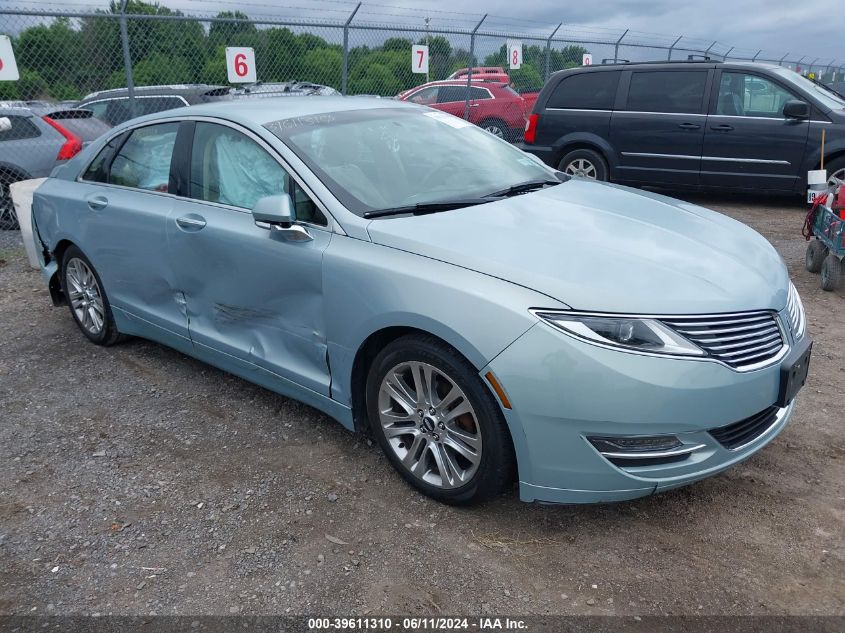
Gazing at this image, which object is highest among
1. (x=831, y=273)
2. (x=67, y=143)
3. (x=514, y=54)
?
(x=514, y=54)

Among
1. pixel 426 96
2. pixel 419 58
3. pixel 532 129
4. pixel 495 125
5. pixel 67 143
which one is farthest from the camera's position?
pixel 426 96

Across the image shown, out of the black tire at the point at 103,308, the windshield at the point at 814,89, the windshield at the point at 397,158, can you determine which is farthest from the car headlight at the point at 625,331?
the windshield at the point at 814,89

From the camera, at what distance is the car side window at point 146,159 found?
4230 mm

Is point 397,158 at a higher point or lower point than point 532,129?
higher

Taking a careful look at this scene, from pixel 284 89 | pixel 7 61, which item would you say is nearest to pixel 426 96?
pixel 284 89

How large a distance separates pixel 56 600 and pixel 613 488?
2088mm

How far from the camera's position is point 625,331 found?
8.58 feet

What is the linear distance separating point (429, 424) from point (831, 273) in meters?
4.45

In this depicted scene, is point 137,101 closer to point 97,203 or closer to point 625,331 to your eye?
point 97,203

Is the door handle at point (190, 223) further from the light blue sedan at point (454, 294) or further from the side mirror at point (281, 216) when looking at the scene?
the side mirror at point (281, 216)

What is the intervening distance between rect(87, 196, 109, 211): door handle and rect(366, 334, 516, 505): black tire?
7.76 feet

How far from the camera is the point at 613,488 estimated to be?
272 centimetres

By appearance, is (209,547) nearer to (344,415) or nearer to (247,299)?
(344,415)

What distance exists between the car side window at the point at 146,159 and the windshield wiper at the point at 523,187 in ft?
6.21
